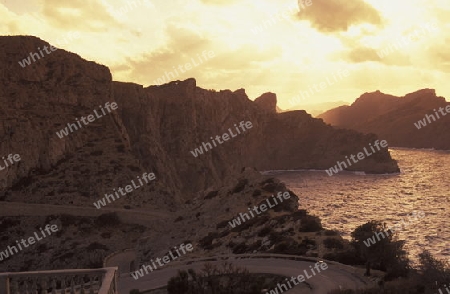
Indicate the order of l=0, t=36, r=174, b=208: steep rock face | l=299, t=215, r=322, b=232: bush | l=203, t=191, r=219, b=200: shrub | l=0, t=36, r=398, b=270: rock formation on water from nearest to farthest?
1. l=299, t=215, r=322, b=232: bush
2. l=203, t=191, r=219, b=200: shrub
3. l=0, t=36, r=398, b=270: rock formation on water
4. l=0, t=36, r=174, b=208: steep rock face

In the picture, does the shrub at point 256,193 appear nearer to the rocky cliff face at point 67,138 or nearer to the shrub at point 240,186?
the shrub at point 240,186

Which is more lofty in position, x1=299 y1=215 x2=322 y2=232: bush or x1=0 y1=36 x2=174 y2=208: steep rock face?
x1=0 y1=36 x2=174 y2=208: steep rock face

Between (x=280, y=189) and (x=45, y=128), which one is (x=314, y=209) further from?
(x=45, y=128)

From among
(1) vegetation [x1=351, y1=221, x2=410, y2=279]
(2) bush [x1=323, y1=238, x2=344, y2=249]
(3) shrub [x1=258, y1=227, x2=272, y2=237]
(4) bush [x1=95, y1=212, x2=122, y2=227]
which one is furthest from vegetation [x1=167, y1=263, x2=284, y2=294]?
(4) bush [x1=95, y1=212, x2=122, y2=227]

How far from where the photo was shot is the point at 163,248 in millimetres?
58562

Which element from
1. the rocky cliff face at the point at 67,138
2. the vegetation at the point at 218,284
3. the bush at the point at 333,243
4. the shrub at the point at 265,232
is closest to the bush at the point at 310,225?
the shrub at the point at 265,232

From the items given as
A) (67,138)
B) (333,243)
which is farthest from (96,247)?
(67,138)

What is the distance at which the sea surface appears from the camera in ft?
275

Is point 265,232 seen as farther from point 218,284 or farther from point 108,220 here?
point 108,220

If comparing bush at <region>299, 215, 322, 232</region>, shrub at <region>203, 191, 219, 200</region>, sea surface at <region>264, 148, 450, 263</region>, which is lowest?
sea surface at <region>264, 148, 450, 263</region>

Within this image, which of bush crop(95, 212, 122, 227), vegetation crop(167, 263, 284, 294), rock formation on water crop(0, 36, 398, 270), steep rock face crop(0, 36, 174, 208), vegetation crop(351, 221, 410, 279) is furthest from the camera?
steep rock face crop(0, 36, 174, 208)

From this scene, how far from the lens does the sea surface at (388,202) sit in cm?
8388

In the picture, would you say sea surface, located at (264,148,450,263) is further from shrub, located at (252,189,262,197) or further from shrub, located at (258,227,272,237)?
shrub, located at (258,227,272,237)

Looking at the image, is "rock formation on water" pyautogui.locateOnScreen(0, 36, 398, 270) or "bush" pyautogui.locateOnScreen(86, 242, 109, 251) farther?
"rock formation on water" pyautogui.locateOnScreen(0, 36, 398, 270)
